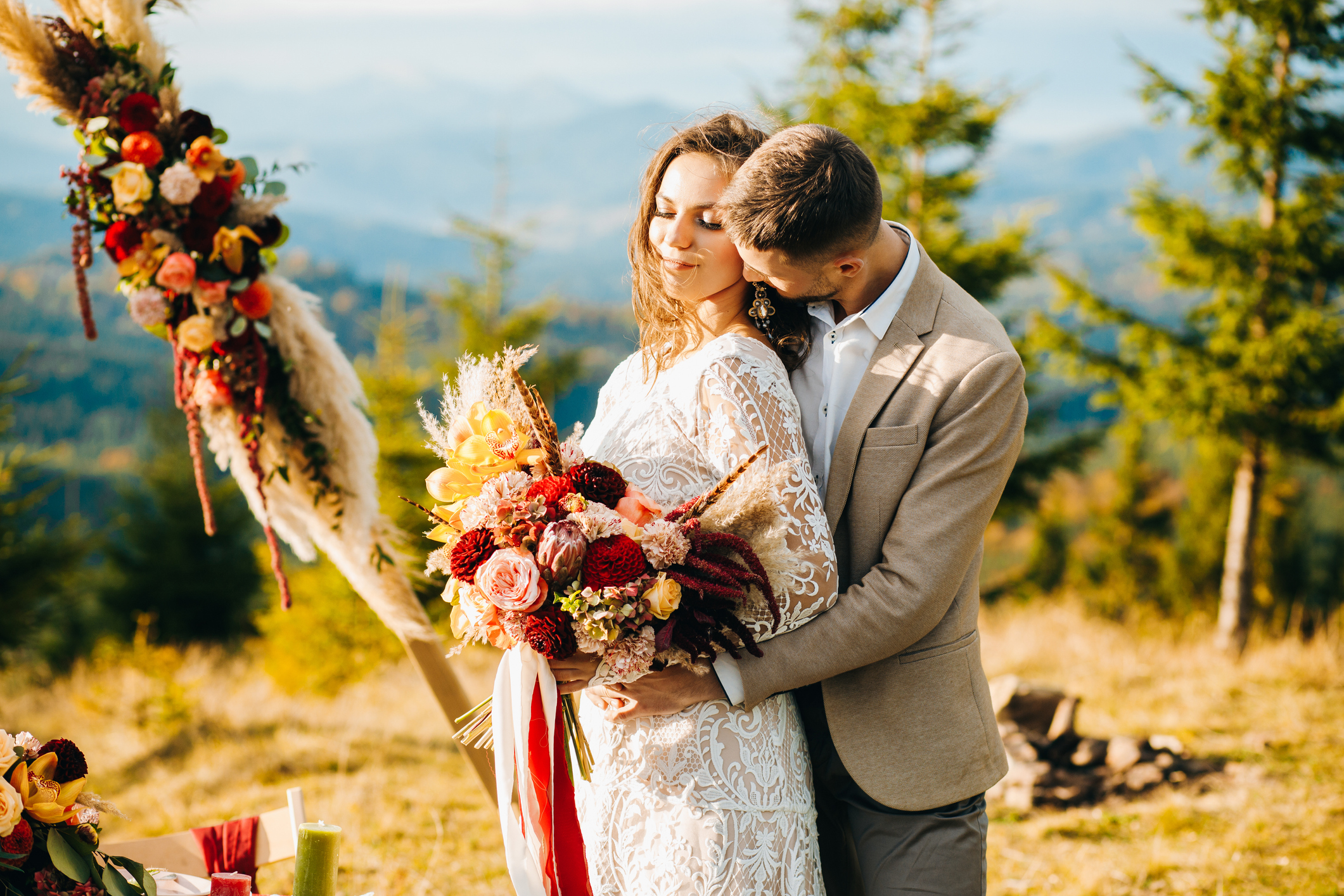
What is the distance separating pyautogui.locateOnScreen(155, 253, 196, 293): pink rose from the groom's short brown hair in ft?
4.72

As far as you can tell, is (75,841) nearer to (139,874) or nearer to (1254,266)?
(139,874)

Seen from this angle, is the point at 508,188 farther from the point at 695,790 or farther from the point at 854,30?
the point at 695,790

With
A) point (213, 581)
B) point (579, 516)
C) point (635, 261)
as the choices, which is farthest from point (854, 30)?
point (213, 581)

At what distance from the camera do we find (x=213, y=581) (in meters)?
21.4

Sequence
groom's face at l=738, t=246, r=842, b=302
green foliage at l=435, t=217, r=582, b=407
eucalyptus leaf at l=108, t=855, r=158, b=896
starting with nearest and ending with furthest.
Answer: eucalyptus leaf at l=108, t=855, r=158, b=896 → groom's face at l=738, t=246, r=842, b=302 → green foliage at l=435, t=217, r=582, b=407

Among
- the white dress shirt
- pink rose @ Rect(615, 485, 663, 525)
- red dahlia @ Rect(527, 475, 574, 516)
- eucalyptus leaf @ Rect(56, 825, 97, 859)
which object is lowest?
eucalyptus leaf @ Rect(56, 825, 97, 859)

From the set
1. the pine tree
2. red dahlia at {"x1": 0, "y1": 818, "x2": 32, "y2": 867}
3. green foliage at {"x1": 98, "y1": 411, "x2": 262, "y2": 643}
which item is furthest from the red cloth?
green foliage at {"x1": 98, "y1": 411, "x2": 262, "y2": 643}

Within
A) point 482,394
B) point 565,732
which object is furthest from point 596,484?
point 565,732

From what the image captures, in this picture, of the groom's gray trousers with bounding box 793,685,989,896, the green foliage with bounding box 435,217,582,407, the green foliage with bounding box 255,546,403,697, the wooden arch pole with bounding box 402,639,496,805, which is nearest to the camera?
the groom's gray trousers with bounding box 793,685,989,896

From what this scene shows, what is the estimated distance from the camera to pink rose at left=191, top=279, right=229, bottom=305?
95.7 inches

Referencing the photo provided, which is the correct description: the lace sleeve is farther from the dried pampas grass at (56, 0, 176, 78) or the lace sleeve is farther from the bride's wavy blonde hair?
the dried pampas grass at (56, 0, 176, 78)

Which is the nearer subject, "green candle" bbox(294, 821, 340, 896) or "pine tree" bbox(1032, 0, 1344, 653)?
"green candle" bbox(294, 821, 340, 896)

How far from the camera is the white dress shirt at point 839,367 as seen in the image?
2.35 metres

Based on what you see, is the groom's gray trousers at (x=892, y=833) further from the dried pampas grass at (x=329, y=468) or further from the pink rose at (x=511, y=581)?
the dried pampas grass at (x=329, y=468)
